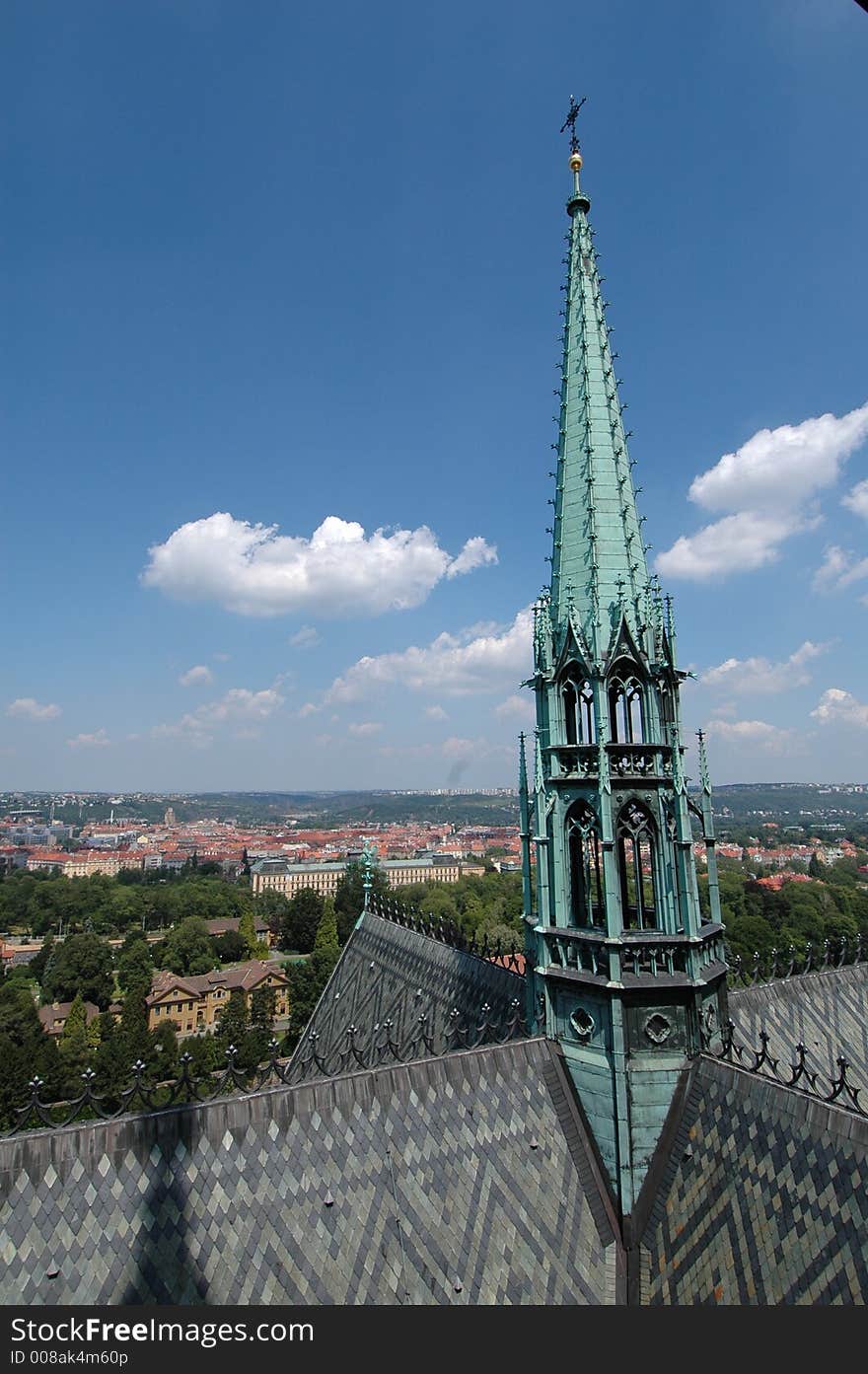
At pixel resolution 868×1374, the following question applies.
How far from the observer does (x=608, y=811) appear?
13656mm

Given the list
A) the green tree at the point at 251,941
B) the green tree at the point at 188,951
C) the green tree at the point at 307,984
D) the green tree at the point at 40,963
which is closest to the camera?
the green tree at the point at 307,984

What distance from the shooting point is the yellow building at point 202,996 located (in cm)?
8994

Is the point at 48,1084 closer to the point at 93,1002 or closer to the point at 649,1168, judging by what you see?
the point at 93,1002

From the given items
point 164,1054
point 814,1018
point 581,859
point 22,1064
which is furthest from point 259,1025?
point 581,859

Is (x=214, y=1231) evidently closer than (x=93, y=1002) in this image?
Yes

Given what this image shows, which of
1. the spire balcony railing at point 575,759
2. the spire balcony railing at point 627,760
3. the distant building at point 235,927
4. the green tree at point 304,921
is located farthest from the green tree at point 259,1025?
the distant building at point 235,927

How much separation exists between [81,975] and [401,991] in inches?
3746

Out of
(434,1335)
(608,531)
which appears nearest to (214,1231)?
(434,1335)

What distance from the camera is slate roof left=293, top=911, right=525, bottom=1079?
18.6m

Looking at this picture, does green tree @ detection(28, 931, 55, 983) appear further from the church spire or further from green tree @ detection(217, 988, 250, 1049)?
the church spire

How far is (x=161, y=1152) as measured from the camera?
1062 cm

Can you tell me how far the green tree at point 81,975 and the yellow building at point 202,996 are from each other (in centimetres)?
716

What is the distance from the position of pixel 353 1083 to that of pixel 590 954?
4854 millimetres

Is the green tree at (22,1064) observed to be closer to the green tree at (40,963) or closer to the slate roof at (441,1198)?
the slate roof at (441,1198)
